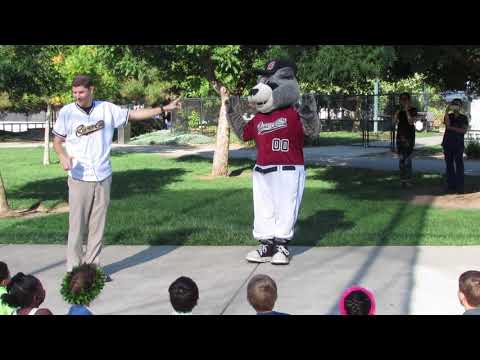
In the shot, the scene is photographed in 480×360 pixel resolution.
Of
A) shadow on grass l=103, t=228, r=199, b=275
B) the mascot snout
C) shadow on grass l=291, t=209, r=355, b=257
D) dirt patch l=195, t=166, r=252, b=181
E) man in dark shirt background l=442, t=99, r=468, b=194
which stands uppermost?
the mascot snout

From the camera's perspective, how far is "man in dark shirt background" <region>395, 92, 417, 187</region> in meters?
13.4

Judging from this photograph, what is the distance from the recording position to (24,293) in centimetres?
414

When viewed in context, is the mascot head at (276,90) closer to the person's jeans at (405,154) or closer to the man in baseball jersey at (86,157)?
the man in baseball jersey at (86,157)

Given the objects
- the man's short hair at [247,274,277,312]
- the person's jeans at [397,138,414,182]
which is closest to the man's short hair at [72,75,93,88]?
the man's short hair at [247,274,277,312]

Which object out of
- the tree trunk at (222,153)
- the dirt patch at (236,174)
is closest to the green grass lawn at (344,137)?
the dirt patch at (236,174)

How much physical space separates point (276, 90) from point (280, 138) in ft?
1.57

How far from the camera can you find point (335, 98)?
112 ft

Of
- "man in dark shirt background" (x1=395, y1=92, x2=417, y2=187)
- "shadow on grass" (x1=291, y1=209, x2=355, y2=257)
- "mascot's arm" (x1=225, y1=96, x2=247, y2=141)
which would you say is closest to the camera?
"mascot's arm" (x1=225, y1=96, x2=247, y2=141)

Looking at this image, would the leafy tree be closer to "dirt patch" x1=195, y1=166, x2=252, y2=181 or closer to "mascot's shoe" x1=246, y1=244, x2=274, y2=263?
"dirt patch" x1=195, y1=166, x2=252, y2=181

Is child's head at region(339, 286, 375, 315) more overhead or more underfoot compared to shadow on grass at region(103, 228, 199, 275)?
more overhead

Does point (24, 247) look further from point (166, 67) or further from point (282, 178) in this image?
point (166, 67)

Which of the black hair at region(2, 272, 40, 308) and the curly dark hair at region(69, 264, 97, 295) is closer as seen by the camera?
the black hair at region(2, 272, 40, 308)

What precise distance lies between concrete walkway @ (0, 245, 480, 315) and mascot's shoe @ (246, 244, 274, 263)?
94mm

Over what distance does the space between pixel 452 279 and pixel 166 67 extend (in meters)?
11.0
